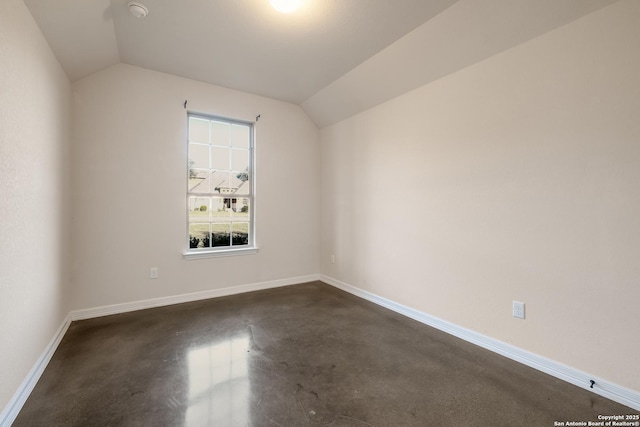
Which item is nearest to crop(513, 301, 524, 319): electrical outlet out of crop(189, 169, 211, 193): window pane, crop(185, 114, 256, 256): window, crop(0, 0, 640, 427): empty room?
crop(0, 0, 640, 427): empty room

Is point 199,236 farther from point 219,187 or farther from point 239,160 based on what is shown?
point 239,160

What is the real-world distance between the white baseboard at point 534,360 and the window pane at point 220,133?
2.97 metres

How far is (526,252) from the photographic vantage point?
2131 millimetres

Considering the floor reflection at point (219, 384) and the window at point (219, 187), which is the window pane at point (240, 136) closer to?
the window at point (219, 187)

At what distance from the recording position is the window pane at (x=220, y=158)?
3719 millimetres

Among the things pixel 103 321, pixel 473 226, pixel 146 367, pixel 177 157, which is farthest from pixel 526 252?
pixel 103 321

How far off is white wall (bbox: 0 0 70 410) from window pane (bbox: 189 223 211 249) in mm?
1249

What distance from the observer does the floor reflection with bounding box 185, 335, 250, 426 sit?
1.55 m

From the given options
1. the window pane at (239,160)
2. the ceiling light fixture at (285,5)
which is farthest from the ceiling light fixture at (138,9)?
the window pane at (239,160)

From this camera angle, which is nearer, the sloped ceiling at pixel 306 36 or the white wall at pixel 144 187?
the sloped ceiling at pixel 306 36

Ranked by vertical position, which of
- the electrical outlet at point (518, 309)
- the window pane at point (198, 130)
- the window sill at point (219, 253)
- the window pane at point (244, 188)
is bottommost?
the electrical outlet at point (518, 309)

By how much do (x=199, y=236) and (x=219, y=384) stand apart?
2168 millimetres

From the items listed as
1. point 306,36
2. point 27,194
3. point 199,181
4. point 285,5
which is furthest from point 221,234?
point 285,5

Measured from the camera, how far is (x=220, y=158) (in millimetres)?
3766
